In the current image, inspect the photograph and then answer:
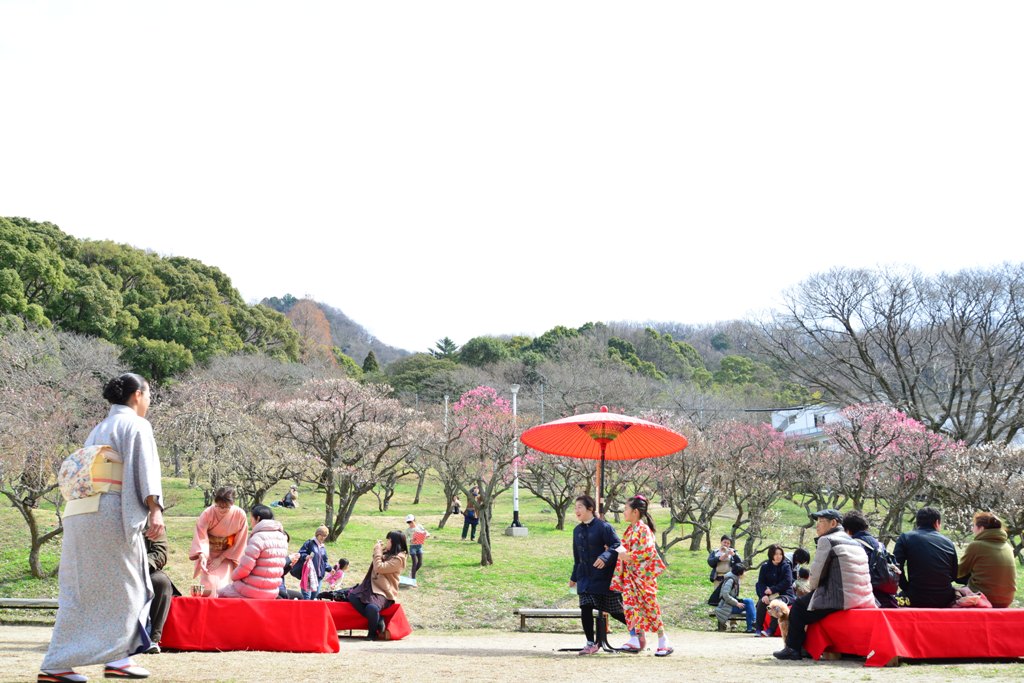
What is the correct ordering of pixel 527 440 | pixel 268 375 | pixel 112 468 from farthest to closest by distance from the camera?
pixel 268 375, pixel 527 440, pixel 112 468

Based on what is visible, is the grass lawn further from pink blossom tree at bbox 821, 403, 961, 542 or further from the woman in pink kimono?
the woman in pink kimono

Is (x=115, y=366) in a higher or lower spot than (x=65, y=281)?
lower

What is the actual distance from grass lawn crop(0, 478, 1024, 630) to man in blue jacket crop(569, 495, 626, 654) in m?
5.59

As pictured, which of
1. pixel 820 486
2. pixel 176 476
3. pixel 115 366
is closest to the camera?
pixel 820 486

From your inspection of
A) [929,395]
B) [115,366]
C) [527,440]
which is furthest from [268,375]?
[527,440]

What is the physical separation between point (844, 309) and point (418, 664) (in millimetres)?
28819

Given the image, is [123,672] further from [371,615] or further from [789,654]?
[789,654]

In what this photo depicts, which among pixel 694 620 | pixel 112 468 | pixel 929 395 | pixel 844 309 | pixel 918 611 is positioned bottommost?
pixel 694 620

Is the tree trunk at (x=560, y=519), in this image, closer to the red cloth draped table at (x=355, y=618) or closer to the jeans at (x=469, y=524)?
the jeans at (x=469, y=524)

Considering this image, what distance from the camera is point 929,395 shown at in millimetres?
31984

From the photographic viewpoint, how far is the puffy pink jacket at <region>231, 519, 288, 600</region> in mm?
7750

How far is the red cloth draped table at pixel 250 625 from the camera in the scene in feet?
23.7

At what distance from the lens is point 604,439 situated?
9.32m

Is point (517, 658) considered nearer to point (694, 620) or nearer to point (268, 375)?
point (694, 620)
